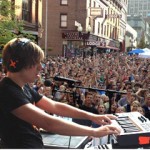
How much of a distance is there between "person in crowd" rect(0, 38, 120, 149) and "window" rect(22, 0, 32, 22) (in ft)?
87.5

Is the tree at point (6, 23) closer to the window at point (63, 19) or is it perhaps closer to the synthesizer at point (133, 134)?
the synthesizer at point (133, 134)

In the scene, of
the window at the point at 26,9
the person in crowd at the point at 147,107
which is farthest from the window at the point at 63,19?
the person in crowd at the point at 147,107

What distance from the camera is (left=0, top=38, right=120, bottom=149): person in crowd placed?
7.49ft

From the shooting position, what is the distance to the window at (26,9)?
28.6 metres

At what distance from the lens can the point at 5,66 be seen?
97.3 inches

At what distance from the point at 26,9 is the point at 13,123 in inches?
1089

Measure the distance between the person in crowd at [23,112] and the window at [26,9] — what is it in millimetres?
26678

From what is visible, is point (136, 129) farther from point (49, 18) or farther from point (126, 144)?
point (49, 18)

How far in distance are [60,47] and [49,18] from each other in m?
4.01

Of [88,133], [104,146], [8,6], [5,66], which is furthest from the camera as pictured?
[8,6]

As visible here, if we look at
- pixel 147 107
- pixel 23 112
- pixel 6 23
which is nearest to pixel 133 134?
pixel 23 112

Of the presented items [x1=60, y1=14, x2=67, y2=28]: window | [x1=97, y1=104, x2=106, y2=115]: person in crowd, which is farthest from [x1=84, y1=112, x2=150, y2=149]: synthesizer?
[x1=60, y1=14, x2=67, y2=28]: window

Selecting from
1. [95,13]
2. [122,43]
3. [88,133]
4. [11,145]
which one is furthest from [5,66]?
[122,43]

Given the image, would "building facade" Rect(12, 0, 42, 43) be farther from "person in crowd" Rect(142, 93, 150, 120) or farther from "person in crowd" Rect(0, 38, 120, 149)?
Answer: "person in crowd" Rect(0, 38, 120, 149)
